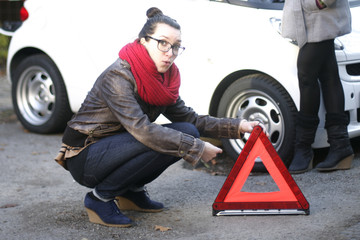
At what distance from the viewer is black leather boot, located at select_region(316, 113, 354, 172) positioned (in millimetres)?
5098

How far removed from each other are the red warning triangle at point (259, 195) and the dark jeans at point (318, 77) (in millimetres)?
1037

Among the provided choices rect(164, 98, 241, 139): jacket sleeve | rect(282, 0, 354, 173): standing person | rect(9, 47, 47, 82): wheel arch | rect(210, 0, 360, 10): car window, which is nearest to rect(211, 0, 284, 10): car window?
rect(210, 0, 360, 10): car window

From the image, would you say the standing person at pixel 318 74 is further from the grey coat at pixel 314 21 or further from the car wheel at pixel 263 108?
the car wheel at pixel 263 108

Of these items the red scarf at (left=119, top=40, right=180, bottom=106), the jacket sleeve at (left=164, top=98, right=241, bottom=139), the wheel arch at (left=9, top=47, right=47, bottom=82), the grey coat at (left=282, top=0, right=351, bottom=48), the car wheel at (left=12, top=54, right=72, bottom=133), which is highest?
the grey coat at (left=282, top=0, right=351, bottom=48)

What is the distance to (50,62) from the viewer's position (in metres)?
6.91

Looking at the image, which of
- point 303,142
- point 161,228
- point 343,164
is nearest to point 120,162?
point 161,228

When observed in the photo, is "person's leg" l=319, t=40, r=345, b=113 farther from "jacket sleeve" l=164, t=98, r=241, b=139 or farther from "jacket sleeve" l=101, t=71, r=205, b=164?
"jacket sleeve" l=101, t=71, r=205, b=164

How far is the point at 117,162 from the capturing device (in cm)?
402

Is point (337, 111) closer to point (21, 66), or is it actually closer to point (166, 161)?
point (166, 161)

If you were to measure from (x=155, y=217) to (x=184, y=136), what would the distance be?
0.80 metres

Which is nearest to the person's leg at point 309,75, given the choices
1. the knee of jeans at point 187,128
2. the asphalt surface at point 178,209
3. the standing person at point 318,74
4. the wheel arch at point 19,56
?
the standing person at point 318,74

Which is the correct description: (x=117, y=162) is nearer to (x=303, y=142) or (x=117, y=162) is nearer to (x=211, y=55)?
(x=303, y=142)

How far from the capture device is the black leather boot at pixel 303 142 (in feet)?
16.6

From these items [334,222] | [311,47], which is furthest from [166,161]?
[311,47]
